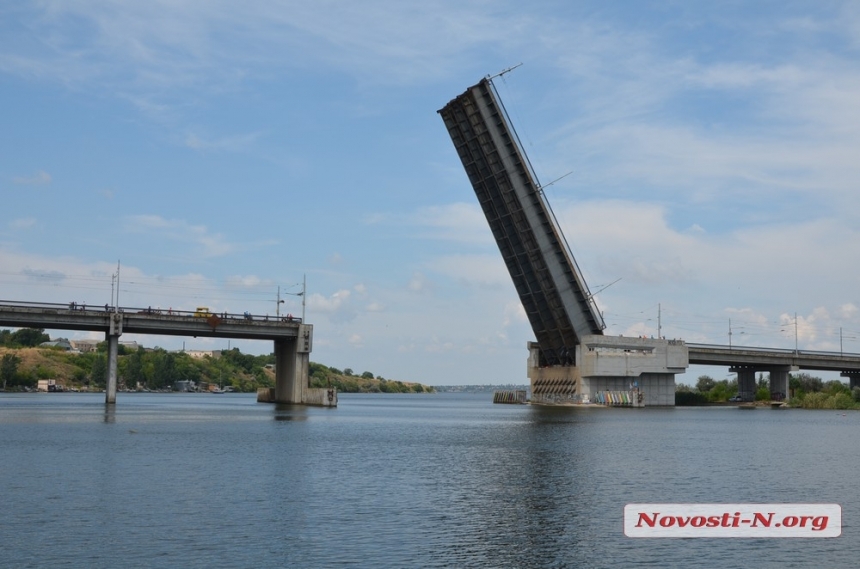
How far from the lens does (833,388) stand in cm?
9950

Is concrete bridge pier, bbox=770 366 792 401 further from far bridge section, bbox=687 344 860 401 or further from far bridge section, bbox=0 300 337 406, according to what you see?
far bridge section, bbox=0 300 337 406

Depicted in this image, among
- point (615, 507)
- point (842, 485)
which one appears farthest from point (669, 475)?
point (615, 507)

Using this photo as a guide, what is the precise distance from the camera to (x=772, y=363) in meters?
88.6

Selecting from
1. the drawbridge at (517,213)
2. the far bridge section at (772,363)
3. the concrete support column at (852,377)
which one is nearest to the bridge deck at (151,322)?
the drawbridge at (517,213)

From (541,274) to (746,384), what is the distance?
42.5 meters

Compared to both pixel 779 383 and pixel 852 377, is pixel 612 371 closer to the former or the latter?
pixel 779 383

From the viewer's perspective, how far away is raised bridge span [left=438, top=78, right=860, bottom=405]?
190ft

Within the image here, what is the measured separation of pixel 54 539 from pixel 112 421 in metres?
37.1

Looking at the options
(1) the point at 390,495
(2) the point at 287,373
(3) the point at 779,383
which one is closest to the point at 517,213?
(2) the point at 287,373

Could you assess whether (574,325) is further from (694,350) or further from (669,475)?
(669,475)

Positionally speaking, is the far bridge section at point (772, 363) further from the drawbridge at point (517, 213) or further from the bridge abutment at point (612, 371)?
the drawbridge at point (517, 213)

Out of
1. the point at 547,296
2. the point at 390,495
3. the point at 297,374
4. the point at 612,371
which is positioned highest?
the point at 547,296

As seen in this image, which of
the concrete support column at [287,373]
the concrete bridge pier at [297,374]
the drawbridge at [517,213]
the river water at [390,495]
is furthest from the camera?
the concrete support column at [287,373]

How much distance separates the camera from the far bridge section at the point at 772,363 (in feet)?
275
